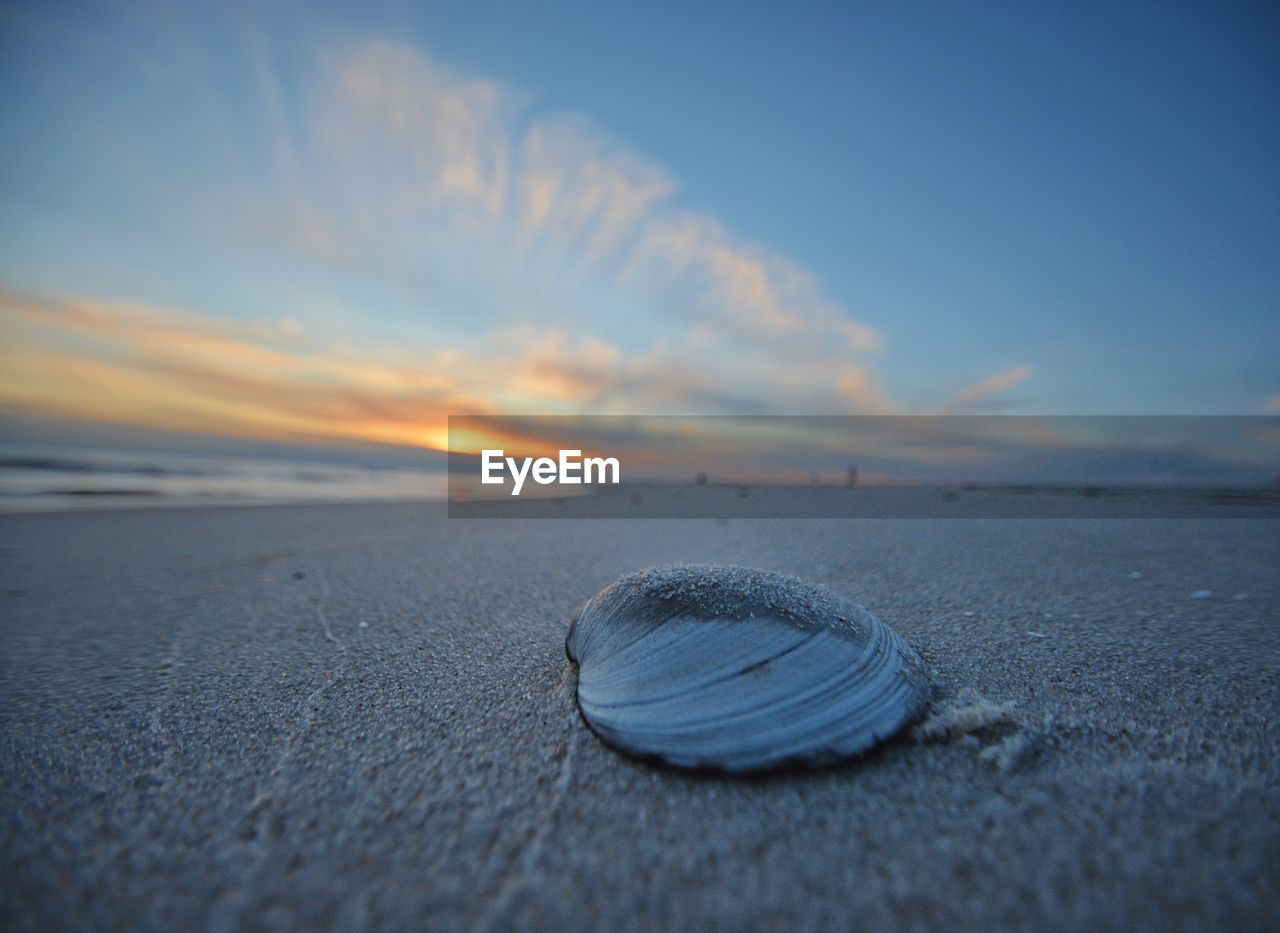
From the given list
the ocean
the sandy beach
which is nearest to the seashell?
Result: the sandy beach

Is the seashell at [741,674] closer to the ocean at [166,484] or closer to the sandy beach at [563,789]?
the sandy beach at [563,789]

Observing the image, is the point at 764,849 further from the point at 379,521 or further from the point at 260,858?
the point at 379,521

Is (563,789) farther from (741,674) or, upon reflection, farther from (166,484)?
(166,484)

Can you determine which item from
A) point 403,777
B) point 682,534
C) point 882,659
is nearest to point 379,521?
point 682,534

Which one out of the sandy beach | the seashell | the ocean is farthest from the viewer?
the ocean

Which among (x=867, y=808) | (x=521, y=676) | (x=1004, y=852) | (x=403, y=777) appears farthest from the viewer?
(x=521, y=676)

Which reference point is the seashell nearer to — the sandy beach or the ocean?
the sandy beach

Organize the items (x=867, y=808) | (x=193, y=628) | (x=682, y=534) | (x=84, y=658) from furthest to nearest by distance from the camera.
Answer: (x=682, y=534) < (x=193, y=628) < (x=84, y=658) < (x=867, y=808)
